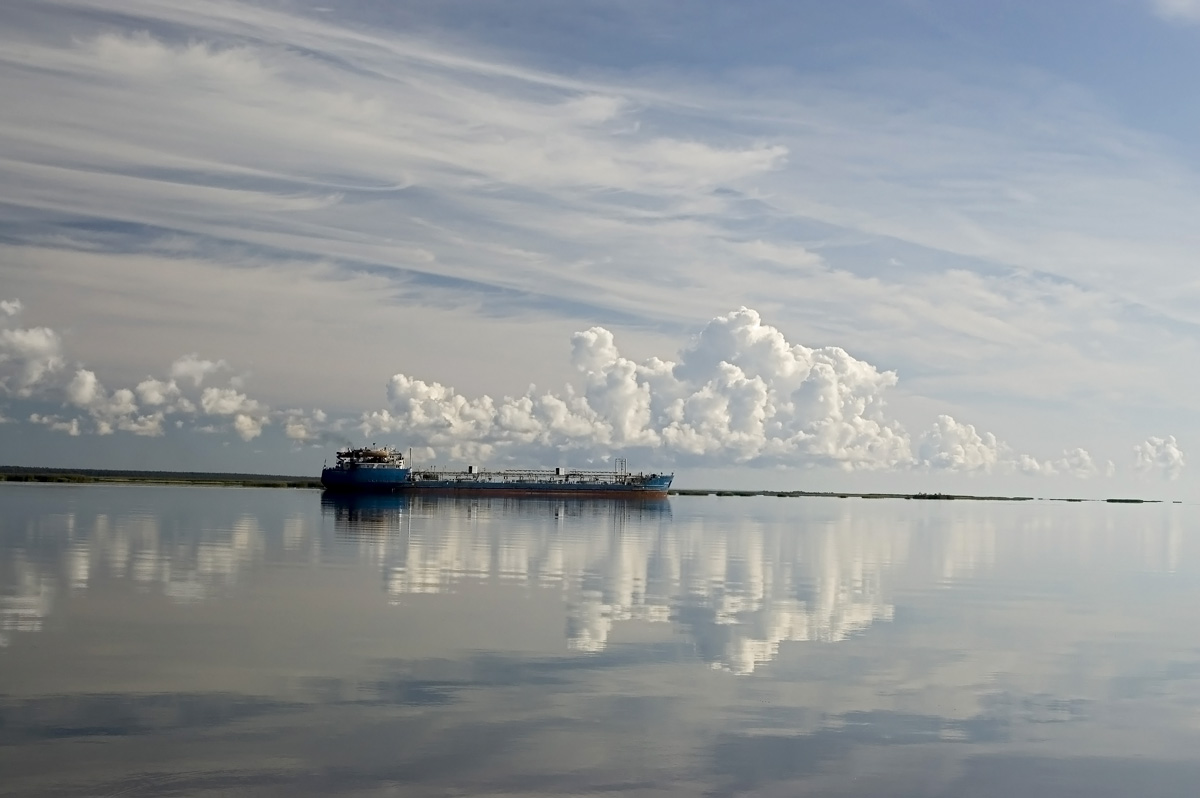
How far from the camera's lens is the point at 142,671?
28.8 metres

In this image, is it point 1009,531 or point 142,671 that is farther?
point 1009,531

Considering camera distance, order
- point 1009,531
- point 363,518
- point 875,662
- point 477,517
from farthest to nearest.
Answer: point 1009,531 < point 477,517 < point 363,518 < point 875,662

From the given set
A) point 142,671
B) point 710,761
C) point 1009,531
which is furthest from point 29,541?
point 1009,531

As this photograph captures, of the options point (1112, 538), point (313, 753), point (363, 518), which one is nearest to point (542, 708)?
point (313, 753)

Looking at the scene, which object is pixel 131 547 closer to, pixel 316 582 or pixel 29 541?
pixel 29 541

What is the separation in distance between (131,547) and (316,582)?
22.0 meters

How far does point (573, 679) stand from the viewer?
97.2ft

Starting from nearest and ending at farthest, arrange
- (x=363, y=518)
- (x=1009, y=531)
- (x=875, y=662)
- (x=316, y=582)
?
(x=875, y=662)
(x=316, y=582)
(x=363, y=518)
(x=1009, y=531)

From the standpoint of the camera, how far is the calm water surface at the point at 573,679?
21.1 metres

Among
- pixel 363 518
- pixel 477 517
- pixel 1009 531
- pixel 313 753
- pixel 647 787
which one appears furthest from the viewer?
pixel 1009 531

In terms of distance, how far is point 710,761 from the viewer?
2202 centimetres

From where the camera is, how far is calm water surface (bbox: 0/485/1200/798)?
830 inches

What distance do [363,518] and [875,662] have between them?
275 ft

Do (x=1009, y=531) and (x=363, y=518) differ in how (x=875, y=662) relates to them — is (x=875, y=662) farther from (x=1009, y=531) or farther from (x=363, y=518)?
(x=1009, y=531)
